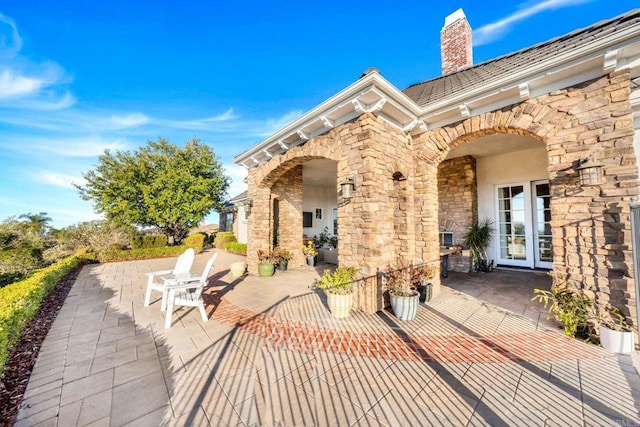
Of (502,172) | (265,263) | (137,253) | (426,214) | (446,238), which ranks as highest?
(502,172)

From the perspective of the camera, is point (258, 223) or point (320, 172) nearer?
point (258, 223)

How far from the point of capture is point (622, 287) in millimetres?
2711

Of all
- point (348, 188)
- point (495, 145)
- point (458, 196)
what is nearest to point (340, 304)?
point (348, 188)

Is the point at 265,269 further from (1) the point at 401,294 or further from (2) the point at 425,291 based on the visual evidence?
(2) the point at 425,291

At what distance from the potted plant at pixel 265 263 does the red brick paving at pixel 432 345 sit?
310cm

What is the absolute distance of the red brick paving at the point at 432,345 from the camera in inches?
101

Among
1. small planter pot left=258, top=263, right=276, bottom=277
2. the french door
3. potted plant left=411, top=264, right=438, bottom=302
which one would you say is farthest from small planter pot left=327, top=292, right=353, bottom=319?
the french door

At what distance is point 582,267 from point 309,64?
8.88 metres

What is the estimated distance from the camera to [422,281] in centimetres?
428

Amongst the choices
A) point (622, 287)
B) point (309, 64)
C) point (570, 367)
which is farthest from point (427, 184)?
point (309, 64)

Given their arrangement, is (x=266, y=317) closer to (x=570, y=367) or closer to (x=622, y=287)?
(x=570, y=367)

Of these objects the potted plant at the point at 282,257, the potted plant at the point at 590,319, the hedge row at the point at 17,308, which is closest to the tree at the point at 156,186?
the hedge row at the point at 17,308

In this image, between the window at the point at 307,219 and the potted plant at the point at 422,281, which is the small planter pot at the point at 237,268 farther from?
the window at the point at 307,219

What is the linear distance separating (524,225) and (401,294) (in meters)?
5.18
